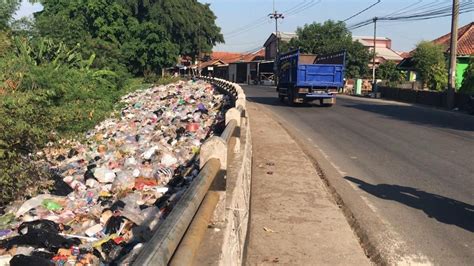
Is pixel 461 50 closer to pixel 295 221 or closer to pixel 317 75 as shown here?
pixel 317 75

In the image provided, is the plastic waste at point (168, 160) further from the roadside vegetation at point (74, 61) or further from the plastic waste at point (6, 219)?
the plastic waste at point (6, 219)

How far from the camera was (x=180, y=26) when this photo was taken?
52156 mm

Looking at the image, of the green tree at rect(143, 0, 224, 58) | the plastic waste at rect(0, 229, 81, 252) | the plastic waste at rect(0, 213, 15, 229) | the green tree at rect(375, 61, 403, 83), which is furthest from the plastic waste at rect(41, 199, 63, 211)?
the green tree at rect(375, 61, 403, 83)

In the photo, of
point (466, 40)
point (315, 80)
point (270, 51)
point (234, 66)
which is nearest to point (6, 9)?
point (315, 80)

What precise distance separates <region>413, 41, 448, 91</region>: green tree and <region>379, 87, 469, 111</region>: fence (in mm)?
2289

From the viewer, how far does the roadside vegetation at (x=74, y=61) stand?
7.64 m

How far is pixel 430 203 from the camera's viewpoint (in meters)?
7.08

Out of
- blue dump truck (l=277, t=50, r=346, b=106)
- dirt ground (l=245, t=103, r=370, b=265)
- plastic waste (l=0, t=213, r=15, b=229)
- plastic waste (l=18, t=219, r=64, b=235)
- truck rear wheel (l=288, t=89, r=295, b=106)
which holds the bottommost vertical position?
plastic waste (l=0, t=213, r=15, b=229)

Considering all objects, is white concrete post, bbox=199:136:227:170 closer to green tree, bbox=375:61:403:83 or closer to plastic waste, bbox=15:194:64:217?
plastic waste, bbox=15:194:64:217

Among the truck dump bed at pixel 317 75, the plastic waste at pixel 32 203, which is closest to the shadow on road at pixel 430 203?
the plastic waste at pixel 32 203

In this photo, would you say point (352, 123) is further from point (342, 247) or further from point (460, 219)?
point (342, 247)

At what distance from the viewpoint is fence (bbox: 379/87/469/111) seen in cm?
2436

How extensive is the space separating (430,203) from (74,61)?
24.4m

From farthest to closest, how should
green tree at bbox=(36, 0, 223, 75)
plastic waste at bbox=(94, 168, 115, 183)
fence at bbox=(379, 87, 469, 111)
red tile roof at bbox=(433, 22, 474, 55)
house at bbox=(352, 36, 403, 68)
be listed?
Result: house at bbox=(352, 36, 403, 68) → green tree at bbox=(36, 0, 223, 75) → red tile roof at bbox=(433, 22, 474, 55) → fence at bbox=(379, 87, 469, 111) → plastic waste at bbox=(94, 168, 115, 183)
